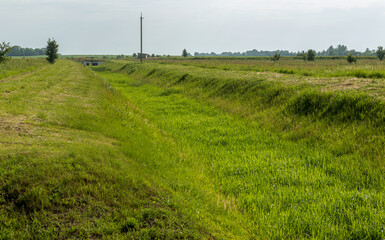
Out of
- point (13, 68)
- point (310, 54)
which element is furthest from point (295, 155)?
point (310, 54)

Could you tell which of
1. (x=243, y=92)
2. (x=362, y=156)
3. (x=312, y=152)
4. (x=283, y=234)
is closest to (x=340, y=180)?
(x=362, y=156)

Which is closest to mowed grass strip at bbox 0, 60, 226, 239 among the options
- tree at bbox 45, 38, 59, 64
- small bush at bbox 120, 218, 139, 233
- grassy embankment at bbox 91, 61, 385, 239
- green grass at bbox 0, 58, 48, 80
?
small bush at bbox 120, 218, 139, 233

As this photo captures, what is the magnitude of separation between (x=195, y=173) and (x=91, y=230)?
3.88m

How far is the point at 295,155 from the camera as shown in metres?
8.80

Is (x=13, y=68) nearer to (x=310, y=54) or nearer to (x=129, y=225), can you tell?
(x=129, y=225)

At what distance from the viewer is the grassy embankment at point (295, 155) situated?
5227 mm

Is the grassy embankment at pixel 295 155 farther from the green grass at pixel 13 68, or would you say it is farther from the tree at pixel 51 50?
the tree at pixel 51 50

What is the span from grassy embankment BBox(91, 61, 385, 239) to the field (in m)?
0.03

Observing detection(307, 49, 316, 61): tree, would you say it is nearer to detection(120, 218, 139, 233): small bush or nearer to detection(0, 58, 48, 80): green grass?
detection(0, 58, 48, 80): green grass

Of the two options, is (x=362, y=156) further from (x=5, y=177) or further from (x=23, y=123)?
(x=23, y=123)

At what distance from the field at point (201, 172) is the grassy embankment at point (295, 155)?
3 cm

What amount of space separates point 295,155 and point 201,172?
10.7ft

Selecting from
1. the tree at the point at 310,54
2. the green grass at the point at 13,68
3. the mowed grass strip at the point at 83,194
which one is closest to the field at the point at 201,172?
the mowed grass strip at the point at 83,194

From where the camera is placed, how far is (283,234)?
4883 millimetres
